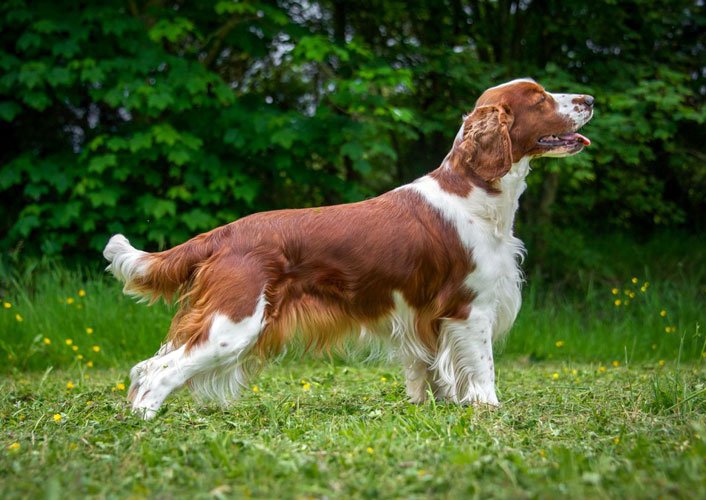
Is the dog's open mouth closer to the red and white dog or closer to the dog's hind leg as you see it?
the red and white dog

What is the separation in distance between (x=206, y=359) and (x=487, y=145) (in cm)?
165

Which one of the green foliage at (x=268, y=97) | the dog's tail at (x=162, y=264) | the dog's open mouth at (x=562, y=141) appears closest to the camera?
→ the dog's tail at (x=162, y=264)

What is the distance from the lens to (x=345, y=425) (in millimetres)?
3527

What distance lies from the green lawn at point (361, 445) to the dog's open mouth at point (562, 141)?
49.0 inches

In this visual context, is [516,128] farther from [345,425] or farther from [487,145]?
[345,425]

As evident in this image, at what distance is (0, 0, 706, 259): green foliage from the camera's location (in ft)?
23.5

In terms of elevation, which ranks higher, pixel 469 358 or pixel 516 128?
pixel 516 128

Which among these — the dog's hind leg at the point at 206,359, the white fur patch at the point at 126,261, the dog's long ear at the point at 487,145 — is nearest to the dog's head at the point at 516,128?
the dog's long ear at the point at 487,145

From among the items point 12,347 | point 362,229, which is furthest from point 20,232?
point 362,229

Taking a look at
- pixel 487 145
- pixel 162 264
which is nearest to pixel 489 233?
pixel 487 145

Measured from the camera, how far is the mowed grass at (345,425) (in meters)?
2.59

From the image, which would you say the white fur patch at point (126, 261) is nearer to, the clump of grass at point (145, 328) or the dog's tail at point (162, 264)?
the dog's tail at point (162, 264)

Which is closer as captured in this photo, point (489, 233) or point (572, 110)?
point (489, 233)

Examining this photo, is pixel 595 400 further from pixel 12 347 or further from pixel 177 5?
pixel 177 5
